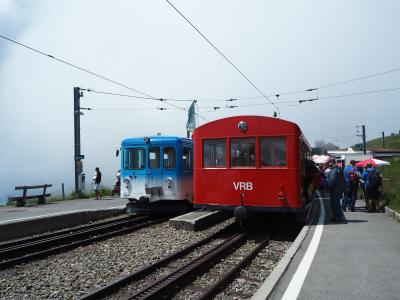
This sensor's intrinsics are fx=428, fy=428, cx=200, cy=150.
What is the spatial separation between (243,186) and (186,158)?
4361 millimetres

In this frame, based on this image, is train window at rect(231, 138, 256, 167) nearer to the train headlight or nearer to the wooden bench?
the train headlight

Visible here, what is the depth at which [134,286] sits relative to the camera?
6.84 meters

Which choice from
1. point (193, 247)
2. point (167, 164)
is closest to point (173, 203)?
point (167, 164)

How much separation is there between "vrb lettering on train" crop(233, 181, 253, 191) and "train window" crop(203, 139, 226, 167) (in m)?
0.63

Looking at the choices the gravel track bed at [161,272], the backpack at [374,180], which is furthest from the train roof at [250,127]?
the backpack at [374,180]

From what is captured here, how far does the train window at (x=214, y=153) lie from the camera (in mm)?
11172

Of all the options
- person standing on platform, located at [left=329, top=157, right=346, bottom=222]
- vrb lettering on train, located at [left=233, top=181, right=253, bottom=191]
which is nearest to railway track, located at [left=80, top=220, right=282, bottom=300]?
vrb lettering on train, located at [left=233, top=181, right=253, bottom=191]

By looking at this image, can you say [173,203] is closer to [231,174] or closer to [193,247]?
[231,174]

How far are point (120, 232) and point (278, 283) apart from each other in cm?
713

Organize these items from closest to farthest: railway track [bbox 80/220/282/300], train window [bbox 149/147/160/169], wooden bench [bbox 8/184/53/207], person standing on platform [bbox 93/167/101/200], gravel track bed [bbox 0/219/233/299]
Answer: railway track [bbox 80/220/282/300] → gravel track bed [bbox 0/219/233/299] → train window [bbox 149/147/160/169] → wooden bench [bbox 8/184/53/207] → person standing on platform [bbox 93/167/101/200]

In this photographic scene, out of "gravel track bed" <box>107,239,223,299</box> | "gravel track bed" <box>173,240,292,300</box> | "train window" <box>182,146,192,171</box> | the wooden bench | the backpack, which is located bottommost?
"gravel track bed" <box>173,240,292,300</box>

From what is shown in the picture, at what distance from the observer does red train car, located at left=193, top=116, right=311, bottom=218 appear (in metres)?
10.3

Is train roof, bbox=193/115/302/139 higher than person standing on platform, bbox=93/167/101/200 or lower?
→ higher

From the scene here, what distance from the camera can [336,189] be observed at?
1180 centimetres
